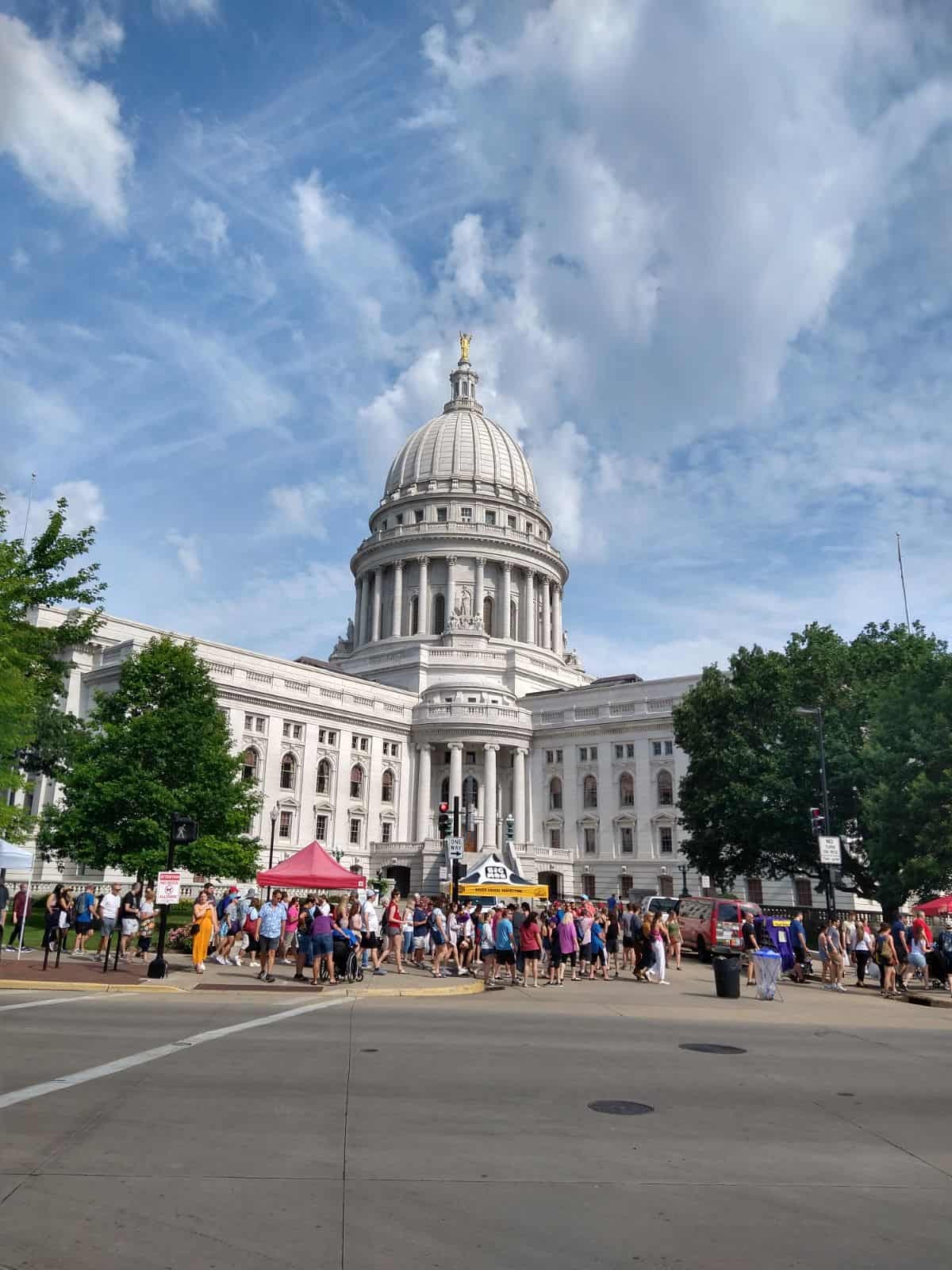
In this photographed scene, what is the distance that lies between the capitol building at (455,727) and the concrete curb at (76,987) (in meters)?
42.2

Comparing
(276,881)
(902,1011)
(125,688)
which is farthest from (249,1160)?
(125,688)

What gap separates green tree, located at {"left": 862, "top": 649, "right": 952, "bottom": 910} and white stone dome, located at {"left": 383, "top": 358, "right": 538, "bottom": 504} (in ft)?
244

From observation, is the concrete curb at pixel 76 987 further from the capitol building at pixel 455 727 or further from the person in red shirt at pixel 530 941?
the capitol building at pixel 455 727

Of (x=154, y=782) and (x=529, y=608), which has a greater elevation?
(x=529, y=608)

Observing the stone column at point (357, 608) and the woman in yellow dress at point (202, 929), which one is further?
the stone column at point (357, 608)

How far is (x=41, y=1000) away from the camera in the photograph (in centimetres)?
1795

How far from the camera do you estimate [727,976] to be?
2319cm

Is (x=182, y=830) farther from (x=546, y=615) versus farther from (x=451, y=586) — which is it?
(x=546, y=615)

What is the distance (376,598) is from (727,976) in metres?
84.5

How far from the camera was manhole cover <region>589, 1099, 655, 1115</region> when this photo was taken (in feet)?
31.5

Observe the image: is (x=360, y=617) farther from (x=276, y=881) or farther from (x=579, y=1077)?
(x=579, y=1077)

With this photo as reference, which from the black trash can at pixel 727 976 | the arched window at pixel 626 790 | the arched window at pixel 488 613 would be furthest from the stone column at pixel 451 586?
the black trash can at pixel 727 976

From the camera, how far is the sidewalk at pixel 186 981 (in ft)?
68.1

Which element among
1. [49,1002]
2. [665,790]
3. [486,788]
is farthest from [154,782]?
[665,790]
